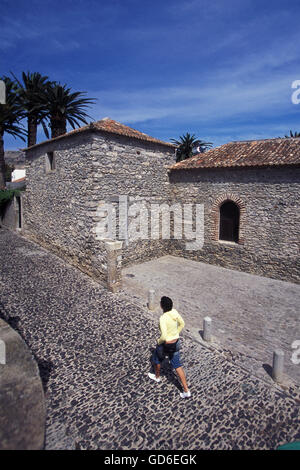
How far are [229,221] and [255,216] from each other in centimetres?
130

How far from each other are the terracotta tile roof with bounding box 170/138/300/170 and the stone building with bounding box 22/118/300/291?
44mm

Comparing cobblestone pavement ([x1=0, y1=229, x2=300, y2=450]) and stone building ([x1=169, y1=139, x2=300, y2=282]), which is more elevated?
stone building ([x1=169, y1=139, x2=300, y2=282])

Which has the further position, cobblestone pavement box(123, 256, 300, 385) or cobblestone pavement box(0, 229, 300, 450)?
cobblestone pavement box(123, 256, 300, 385)

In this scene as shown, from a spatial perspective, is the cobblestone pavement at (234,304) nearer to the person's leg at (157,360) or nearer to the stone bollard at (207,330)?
the stone bollard at (207,330)

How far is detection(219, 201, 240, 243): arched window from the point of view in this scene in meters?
11.2

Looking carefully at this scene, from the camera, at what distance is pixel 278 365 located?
461cm

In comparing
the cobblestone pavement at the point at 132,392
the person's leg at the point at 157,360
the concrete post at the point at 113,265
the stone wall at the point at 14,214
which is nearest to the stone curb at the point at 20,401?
the cobblestone pavement at the point at 132,392

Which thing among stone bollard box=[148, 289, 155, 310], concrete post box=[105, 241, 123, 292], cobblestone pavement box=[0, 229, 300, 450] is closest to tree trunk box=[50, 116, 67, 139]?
concrete post box=[105, 241, 123, 292]

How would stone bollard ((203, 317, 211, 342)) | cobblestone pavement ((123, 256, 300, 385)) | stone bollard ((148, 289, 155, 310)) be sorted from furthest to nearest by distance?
stone bollard ((148, 289, 155, 310)) < stone bollard ((203, 317, 211, 342)) < cobblestone pavement ((123, 256, 300, 385))

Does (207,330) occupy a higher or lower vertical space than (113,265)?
lower

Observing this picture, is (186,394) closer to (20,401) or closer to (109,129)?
(20,401)

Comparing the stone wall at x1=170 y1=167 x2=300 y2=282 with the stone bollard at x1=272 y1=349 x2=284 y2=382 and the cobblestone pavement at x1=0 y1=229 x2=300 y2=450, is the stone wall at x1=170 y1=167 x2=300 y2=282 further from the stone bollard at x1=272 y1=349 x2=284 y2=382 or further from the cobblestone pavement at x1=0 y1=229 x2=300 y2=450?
the stone bollard at x1=272 y1=349 x2=284 y2=382

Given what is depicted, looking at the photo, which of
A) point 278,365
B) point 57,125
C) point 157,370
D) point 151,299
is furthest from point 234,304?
point 57,125

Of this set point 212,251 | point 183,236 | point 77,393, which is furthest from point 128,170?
point 77,393
